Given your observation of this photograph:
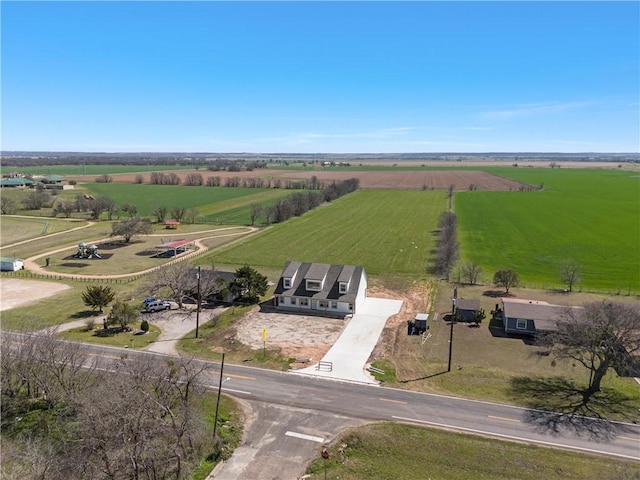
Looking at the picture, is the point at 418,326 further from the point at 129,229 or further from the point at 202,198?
the point at 202,198

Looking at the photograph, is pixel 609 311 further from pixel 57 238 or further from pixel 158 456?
pixel 57 238

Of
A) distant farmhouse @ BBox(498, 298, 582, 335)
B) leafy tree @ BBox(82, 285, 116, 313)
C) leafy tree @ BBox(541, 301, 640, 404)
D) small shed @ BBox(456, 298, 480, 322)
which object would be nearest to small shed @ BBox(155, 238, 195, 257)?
leafy tree @ BBox(82, 285, 116, 313)

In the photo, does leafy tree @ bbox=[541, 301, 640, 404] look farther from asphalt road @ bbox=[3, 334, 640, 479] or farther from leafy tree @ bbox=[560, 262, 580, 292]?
leafy tree @ bbox=[560, 262, 580, 292]

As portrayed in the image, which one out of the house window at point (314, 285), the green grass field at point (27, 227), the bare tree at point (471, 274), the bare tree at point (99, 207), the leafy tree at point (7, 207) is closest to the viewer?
the house window at point (314, 285)

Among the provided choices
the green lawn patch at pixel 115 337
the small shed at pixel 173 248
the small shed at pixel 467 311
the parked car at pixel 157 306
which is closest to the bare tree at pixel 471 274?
the small shed at pixel 467 311

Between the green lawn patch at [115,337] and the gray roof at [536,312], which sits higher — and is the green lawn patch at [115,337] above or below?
below

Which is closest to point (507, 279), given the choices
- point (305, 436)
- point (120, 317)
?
point (305, 436)

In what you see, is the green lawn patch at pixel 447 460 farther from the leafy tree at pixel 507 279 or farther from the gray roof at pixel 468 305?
the leafy tree at pixel 507 279
